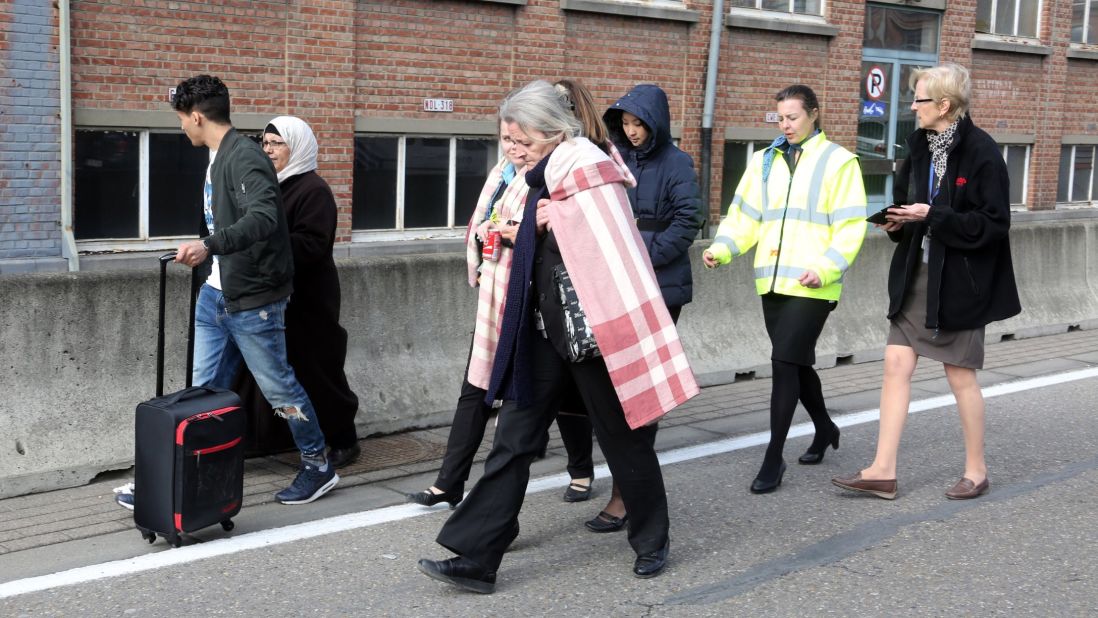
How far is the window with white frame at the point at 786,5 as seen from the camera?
1655 cm

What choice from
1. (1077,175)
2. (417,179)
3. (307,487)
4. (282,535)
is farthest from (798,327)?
(1077,175)

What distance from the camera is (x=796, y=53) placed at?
17.2 metres

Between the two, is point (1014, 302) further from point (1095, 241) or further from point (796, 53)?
point (796, 53)

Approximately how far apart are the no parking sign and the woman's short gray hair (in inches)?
571

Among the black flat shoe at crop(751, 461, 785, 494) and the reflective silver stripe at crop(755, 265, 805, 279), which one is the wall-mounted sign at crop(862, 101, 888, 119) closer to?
the reflective silver stripe at crop(755, 265, 805, 279)

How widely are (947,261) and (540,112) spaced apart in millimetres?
2346

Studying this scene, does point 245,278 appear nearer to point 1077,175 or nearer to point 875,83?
point 875,83

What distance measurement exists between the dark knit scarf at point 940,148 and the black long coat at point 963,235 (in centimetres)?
2

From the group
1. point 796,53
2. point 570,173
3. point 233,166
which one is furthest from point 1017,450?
point 796,53

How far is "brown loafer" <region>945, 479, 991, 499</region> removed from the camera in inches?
247

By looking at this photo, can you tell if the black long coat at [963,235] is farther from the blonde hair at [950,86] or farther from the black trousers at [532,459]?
the black trousers at [532,459]

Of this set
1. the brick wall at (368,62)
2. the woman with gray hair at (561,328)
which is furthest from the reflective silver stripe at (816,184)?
the brick wall at (368,62)

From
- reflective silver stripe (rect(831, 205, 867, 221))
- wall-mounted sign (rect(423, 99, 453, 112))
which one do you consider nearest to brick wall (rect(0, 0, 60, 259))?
wall-mounted sign (rect(423, 99, 453, 112))

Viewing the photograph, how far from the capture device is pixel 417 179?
1379 centimetres
